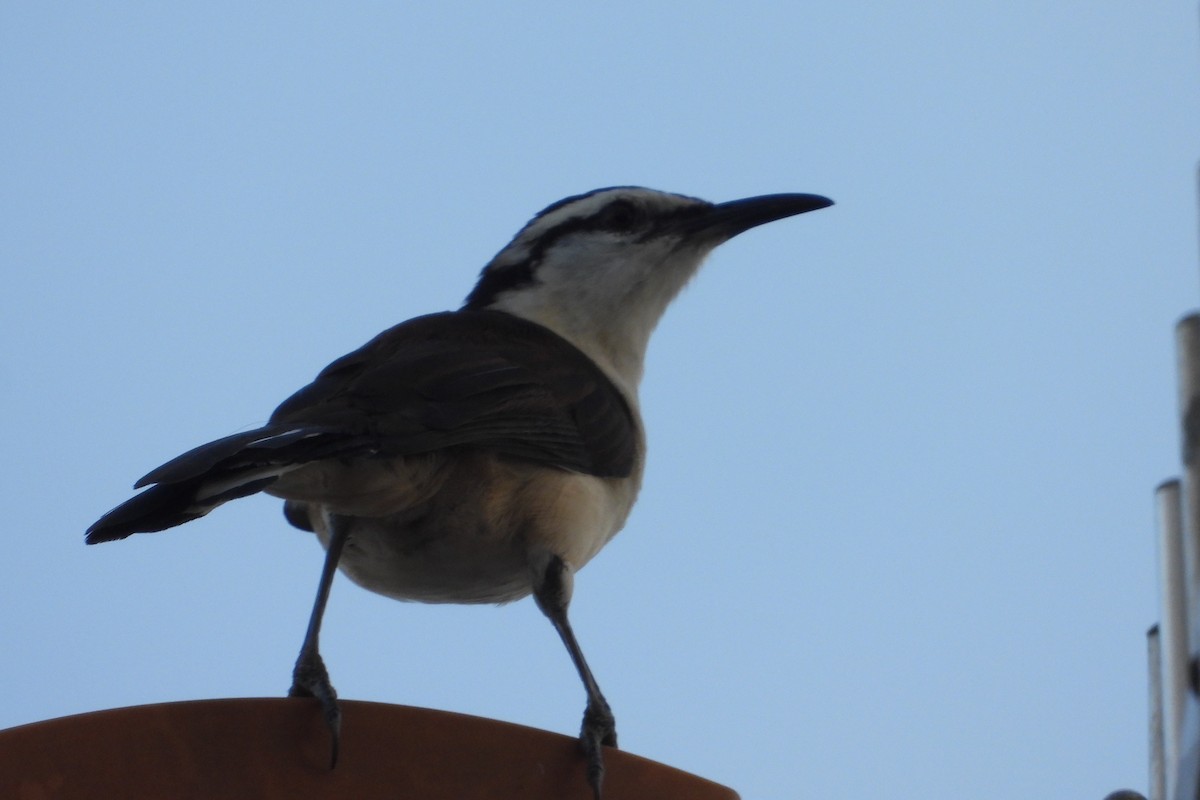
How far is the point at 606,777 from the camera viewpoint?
124 inches

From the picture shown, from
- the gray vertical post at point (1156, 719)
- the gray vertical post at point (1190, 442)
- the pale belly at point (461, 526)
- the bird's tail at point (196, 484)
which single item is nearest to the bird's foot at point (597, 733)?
the pale belly at point (461, 526)

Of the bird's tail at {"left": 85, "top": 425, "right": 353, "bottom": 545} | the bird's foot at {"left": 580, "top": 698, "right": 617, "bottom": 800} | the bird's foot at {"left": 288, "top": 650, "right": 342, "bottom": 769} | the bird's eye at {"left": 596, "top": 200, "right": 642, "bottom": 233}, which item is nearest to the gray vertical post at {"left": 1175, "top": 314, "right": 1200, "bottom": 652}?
the bird's foot at {"left": 580, "top": 698, "right": 617, "bottom": 800}

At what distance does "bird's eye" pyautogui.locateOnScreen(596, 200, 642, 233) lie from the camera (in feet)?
18.8

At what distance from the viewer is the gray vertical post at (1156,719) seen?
7.33 feet

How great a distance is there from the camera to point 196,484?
3029mm

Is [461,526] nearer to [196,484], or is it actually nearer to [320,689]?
[320,689]

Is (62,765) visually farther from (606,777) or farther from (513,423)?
(513,423)

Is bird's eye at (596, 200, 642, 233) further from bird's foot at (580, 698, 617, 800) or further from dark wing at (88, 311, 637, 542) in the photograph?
bird's foot at (580, 698, 617, 800)

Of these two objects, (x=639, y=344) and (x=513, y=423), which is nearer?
(x=513, y=423)

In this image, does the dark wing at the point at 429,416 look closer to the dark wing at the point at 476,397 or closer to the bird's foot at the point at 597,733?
the dark wing at the point at 476,397

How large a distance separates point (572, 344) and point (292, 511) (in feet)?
3.92

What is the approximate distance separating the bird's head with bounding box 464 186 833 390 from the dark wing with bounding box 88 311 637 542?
0.39 metres

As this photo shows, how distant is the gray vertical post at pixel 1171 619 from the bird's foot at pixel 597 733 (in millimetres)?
1301

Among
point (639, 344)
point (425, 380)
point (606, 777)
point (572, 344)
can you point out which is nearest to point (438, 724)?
point (606, 777)
